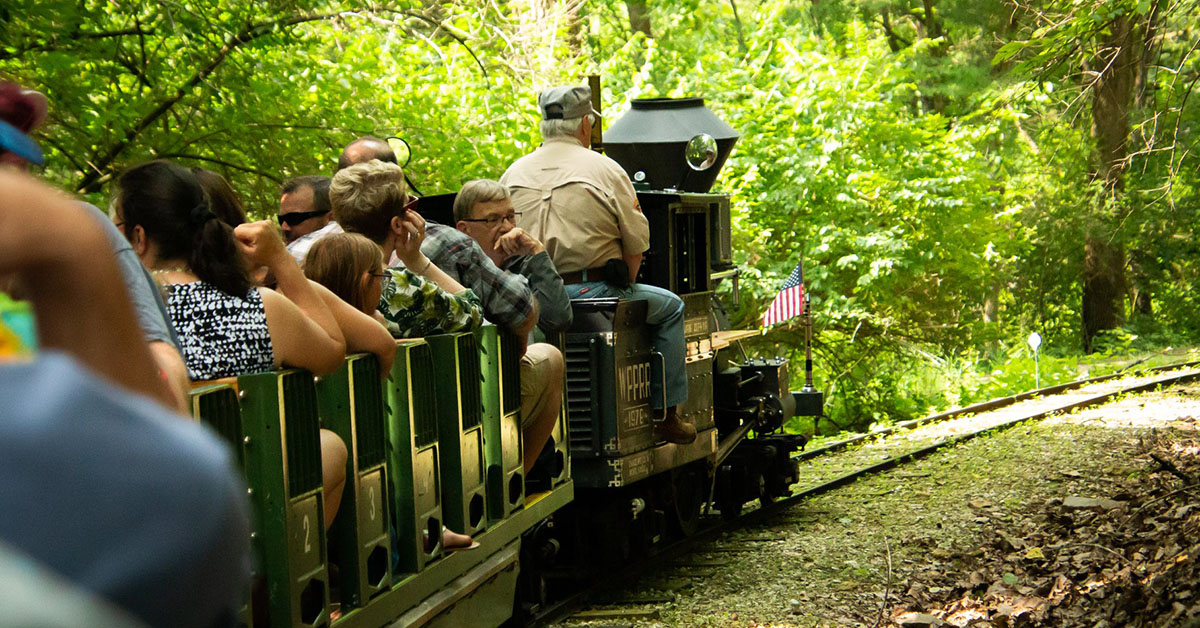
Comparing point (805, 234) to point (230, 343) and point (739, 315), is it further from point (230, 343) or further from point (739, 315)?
point (230, 343)

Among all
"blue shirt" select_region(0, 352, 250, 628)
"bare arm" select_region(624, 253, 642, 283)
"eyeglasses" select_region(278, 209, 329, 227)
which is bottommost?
"bare arm" select_region(624, 253, 642, 283)

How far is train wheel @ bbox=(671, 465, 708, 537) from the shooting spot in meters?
9.45

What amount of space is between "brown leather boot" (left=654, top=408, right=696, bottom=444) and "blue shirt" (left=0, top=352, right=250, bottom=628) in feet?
24.7

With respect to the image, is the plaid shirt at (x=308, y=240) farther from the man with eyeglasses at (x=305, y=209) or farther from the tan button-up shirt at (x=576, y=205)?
the tan button-up shirt at (x=576, y=205)

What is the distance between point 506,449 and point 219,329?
208 centimetres

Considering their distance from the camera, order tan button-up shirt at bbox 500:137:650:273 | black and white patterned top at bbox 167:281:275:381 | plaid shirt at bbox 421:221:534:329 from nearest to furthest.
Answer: black and white patterned top at bbox 167:281:275:381
plaid shirt at bbox 421:221:534:329
tan button-up shirt at bbox 500:137:650:273

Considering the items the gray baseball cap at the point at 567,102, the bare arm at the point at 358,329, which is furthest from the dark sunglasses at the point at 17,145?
the gray baseball cap at the point at 567,102

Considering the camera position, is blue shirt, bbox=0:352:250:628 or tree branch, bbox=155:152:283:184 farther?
tree branch, bbox=155:152:283:184

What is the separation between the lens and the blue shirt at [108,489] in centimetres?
81

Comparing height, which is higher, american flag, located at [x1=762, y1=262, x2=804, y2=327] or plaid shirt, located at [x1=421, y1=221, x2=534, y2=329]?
plaid shirt, located at [x1=421, y1=221, x2=534, y2=329]

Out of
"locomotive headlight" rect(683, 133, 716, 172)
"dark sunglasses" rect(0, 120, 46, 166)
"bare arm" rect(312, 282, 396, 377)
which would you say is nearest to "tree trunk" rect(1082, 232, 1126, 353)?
"locomotive headlight" rect(683, 133, 716, 172)

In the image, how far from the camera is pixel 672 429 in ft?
27.7

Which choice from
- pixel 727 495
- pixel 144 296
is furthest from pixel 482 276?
pixel 727 495

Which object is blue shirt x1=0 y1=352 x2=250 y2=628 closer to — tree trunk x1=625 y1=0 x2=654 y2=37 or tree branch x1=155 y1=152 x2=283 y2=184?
tree branch x1=155 y1=152 x2=283 y2=184
